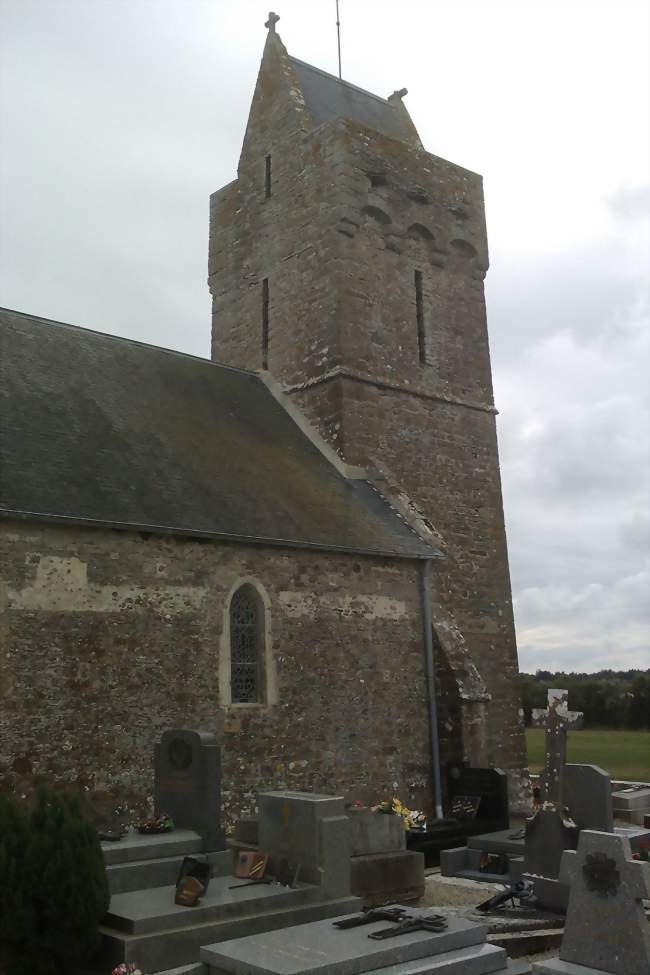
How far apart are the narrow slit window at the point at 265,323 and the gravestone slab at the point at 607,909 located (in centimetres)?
1492

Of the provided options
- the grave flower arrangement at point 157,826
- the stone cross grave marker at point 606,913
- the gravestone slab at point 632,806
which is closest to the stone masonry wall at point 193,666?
the grave flower arrangement at point 157,826

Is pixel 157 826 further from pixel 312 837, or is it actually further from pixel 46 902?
pixel 46 902

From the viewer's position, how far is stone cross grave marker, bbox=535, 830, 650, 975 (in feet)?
19.8

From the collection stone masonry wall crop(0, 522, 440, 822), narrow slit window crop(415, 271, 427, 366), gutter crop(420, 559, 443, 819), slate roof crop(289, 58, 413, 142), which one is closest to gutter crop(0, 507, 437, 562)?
stone masonry wall crop(0, 522, 440, 822)

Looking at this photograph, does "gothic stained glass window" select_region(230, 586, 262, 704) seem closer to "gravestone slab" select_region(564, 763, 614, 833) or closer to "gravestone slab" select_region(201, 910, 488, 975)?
"gravestone slab" select_region(564, 763, 614, 833)

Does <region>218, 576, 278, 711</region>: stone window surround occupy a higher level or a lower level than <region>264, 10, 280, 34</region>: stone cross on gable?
lower

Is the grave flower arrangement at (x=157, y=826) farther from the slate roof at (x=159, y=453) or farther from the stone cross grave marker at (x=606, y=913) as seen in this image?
the stone cross grave marker at (x=606, y=913)

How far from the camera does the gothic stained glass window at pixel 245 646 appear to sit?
42.3 ft

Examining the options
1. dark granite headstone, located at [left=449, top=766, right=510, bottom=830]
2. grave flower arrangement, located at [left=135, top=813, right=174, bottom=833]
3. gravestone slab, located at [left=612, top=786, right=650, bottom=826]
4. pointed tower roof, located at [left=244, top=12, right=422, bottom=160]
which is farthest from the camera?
pointed tower roof, located at [left=244, top=12, right=422, bottom=160]

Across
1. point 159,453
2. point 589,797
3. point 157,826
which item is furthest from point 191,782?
point 159,453

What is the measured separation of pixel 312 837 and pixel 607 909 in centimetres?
320

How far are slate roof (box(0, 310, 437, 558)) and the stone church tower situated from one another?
1394 mm

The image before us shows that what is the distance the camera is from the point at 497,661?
61.0 ft

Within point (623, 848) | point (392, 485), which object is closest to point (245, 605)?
point (392, 485)
